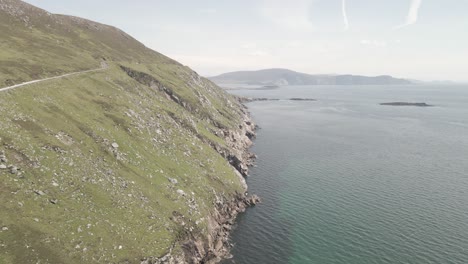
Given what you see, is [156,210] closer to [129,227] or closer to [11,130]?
[129,227]

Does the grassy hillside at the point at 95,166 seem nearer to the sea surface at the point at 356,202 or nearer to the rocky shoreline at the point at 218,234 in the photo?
the rocky shoreline at the point at 218,234

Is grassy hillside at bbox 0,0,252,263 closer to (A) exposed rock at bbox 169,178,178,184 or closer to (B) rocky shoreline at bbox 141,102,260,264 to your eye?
(A) exposed rock at bbox 169,178,178,184

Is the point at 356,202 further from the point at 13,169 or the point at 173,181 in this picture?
the point at 13,169

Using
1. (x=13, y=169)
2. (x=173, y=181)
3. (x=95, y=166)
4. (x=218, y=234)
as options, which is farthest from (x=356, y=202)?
(x=13, y=169)

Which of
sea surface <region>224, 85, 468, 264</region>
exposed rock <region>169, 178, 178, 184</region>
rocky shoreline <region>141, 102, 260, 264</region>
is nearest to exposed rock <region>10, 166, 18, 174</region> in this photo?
rocky shoreline <region>141, 102, 260, 264</region>

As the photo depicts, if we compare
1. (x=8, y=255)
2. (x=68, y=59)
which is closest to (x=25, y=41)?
(x=68, y=59)

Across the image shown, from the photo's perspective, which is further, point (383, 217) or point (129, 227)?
point (383, 217)
